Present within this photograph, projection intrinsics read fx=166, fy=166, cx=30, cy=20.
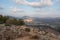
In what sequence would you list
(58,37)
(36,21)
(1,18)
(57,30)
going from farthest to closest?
(1,18) < (36,21) < (57,30) < (58,37)

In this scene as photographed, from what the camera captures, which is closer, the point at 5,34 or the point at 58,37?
the point at 5,34

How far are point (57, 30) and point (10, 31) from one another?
5.53 metres

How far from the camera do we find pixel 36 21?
1914 centimetres

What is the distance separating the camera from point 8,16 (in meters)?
21.1

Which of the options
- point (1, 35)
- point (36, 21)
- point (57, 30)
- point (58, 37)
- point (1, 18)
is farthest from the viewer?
point (1, 18)

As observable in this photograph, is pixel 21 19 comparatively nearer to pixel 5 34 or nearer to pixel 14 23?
pixel 14 23

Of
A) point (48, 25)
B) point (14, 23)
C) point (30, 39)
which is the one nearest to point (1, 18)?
point (14, 23)

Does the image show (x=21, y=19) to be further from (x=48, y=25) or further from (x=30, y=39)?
(x=30, y=39)

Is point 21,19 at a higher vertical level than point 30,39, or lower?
higher

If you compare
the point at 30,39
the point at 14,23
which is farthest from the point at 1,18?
the point at 30,39

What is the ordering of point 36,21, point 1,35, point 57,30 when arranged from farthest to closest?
point 36,21
point 57,30
point 1,35

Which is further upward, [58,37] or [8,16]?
[8,16]

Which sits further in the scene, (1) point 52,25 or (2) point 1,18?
(2) point 1,18

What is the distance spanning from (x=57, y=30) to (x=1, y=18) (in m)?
7.21
